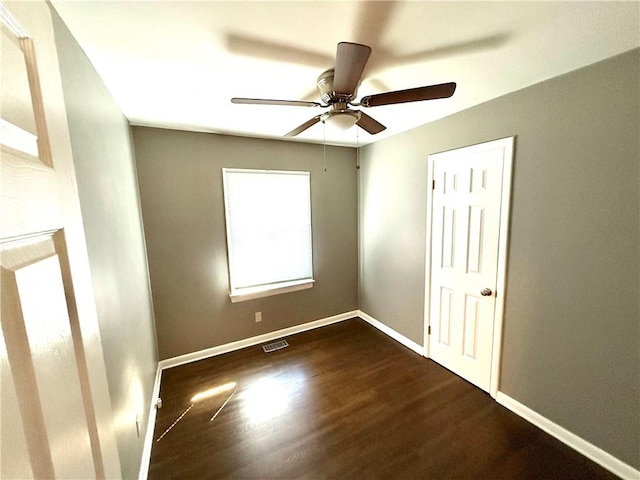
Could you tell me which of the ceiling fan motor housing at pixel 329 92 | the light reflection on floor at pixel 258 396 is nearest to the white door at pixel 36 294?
the ceiling fan motor housing at pixel 329 92

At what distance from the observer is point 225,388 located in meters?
2.25

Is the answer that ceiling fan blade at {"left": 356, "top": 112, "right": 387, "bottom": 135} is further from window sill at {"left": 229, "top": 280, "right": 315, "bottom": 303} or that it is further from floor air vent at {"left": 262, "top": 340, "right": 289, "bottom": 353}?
floor air vent at {"left": 262, "top": 340, "right": 289, "bottom": 353}

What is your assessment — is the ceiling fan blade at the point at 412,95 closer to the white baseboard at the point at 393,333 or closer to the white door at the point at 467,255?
the white door at the point at 467,255

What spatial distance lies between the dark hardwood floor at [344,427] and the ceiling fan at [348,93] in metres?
2.11

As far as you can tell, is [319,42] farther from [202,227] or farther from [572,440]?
[572,440]

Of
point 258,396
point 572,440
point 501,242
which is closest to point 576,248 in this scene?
point 501,242

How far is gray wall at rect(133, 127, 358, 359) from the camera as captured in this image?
239 centimetres

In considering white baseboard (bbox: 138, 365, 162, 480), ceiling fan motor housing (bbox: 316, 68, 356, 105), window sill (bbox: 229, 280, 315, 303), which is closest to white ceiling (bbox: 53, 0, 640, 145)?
ceiling fan motor housing (bbox: 316, 68, 356, 105)

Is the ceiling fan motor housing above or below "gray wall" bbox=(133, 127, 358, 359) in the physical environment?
above

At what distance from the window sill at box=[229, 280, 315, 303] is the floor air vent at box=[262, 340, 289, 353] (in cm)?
56

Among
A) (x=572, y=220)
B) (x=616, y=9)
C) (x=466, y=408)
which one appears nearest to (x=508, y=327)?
(x=466, y=408)

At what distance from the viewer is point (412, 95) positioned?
1.33 m

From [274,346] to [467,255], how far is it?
2.20m

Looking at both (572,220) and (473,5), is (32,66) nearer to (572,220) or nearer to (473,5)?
(473,5)
